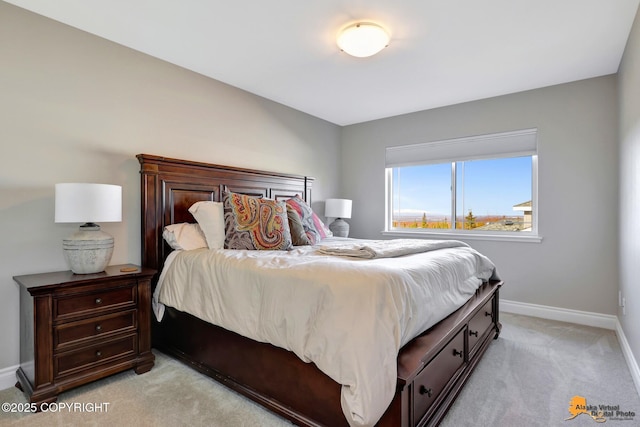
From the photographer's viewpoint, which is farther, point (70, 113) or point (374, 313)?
point (70, 113)

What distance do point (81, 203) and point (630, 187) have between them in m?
3.69

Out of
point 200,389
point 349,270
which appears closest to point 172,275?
point 200,389

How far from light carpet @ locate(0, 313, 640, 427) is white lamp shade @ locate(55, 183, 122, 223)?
1.05 m

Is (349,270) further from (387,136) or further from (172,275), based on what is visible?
→ (387,136)

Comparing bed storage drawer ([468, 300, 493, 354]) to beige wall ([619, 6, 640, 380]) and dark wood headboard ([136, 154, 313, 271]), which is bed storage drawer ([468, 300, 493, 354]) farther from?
dark wood headboard ([136, 154, 313, 271])

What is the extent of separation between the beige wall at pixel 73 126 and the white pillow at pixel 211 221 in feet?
1.65

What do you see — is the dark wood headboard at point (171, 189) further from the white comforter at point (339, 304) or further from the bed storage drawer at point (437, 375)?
the bed storage drawer at point (437, 375)

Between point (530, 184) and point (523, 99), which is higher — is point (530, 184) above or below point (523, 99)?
below

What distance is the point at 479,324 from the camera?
232cm

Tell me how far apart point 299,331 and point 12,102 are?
2.29 metres

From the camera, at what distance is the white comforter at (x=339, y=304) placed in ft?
4.21

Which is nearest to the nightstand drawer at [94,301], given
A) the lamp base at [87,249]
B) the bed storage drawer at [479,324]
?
the lamp base at [87,249]

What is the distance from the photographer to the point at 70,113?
2277 mm

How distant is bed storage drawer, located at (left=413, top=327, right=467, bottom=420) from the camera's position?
1.49 meters
